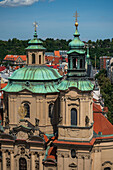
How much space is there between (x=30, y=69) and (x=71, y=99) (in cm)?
1042

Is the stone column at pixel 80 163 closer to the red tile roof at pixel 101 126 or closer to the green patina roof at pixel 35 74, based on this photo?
the red tile roof at pixel 101 126

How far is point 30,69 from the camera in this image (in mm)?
51750

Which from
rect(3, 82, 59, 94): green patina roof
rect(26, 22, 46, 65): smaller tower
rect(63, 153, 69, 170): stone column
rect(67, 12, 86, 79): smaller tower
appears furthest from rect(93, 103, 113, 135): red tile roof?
rect(26, 22, 46, 65): smaller tower

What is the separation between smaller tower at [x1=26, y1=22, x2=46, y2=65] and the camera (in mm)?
52406

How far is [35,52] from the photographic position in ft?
172

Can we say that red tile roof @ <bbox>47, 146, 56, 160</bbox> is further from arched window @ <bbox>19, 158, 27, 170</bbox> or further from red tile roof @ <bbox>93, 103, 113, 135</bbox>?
red tile roof @ <bbox>93, 103, 113, 135</bbox>

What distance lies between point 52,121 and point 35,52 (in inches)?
456

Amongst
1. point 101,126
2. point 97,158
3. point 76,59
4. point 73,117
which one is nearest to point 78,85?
point 76,59

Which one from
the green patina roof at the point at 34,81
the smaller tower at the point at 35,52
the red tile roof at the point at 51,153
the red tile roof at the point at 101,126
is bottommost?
the red tile roof at the point at 51,153

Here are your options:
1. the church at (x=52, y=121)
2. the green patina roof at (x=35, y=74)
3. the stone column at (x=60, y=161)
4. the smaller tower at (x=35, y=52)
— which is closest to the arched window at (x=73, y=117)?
the church at (x=52, y=121)

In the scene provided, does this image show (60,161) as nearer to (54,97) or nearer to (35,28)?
(54,97)

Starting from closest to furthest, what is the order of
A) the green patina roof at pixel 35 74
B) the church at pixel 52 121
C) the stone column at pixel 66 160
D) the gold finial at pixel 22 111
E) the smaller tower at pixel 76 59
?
the church at pixel 52 121 < the smaller tower at pixel 76 59 < the stone column at pixel 66 160 < the gold finial at pixel 22 111 < the green patina roof at pixel 35 74

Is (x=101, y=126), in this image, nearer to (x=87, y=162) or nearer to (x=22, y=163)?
(x=87, y=162)

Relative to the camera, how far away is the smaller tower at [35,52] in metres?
52.4
